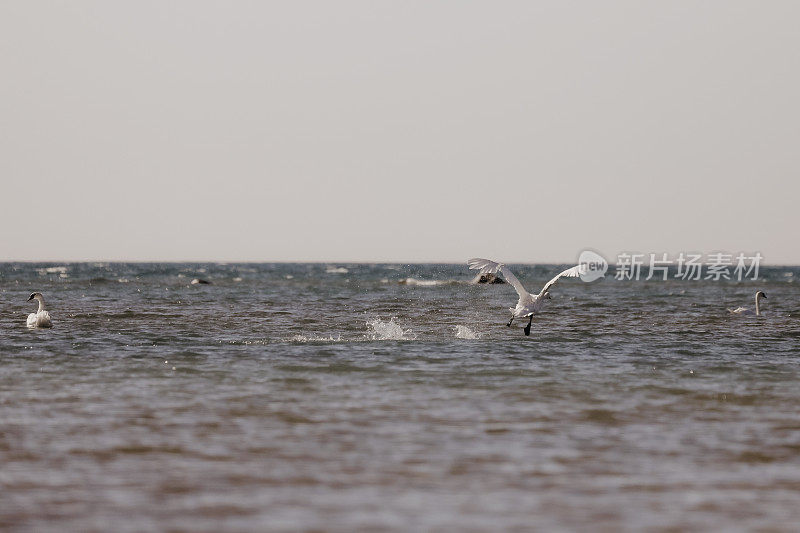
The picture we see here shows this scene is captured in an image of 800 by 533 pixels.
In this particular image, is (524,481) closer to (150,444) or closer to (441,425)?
(441,425)

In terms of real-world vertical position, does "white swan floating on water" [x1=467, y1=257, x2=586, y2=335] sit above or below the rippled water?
above

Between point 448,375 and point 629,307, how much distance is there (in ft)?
94.9

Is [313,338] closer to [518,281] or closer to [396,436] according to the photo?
[518,281]

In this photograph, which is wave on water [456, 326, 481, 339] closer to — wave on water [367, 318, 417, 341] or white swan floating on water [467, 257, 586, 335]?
wave on water [367, 318, 417, 341]

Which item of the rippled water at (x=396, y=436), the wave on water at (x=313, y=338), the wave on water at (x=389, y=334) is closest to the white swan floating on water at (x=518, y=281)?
the rippled water at (x=396, y=436)

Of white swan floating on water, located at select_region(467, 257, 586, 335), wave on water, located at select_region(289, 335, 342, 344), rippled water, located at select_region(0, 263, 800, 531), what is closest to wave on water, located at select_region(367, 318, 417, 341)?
wave on water, located at select_region(289, 335, 342, 344)

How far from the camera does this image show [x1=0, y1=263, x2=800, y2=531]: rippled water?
7574 millimetres

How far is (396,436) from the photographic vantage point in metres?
10.6

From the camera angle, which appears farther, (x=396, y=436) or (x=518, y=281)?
(x=518, y=281)

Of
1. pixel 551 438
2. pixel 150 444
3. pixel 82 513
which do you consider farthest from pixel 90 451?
pixel 551 438

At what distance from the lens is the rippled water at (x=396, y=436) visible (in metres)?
7.57

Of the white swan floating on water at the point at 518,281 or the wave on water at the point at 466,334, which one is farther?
the wave on water at the point at 466,334

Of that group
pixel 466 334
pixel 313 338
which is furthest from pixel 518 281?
pixel 313 338

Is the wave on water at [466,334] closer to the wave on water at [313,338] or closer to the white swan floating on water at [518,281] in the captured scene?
the white swan floating on water at [518,281]
